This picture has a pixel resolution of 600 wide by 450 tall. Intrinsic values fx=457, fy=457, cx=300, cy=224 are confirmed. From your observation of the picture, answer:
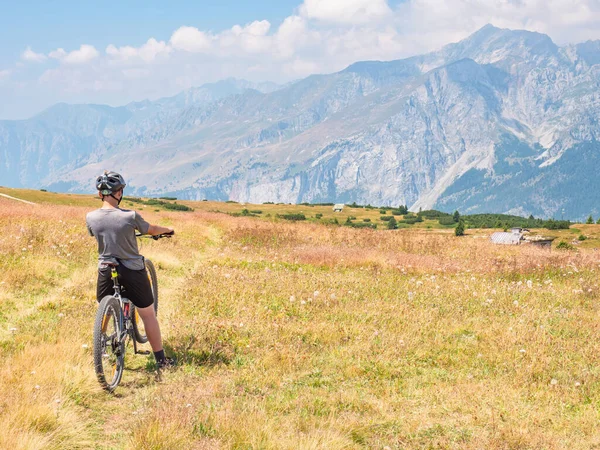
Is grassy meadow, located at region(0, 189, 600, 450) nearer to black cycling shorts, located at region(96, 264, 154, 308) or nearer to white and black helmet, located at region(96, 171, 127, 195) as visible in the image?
black cycling shorts, located at region(96, 264, 154, 308)

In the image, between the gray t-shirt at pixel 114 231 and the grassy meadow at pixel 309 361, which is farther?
the gray t-shirt at pixel 114 231

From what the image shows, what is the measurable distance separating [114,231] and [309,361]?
407 cm

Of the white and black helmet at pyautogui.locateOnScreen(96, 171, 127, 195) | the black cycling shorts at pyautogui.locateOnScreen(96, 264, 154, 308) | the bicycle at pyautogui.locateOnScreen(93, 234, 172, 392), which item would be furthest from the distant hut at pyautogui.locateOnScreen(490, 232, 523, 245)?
the white and black helmet at pyautogui.locateOnScreen(96, 171, 127, 195)

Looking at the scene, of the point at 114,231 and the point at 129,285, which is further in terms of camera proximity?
the point at 129,285

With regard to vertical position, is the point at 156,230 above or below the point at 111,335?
above

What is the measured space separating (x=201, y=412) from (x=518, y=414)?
4.37 metres

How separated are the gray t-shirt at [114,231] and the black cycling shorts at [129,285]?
0.18 meters

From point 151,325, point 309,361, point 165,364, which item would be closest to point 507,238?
point 309,361

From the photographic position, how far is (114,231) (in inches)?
280

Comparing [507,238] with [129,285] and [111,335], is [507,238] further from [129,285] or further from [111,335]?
[111,335]

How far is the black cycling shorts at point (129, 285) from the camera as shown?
7320mm

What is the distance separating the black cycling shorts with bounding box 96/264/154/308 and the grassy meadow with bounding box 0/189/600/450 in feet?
3.96

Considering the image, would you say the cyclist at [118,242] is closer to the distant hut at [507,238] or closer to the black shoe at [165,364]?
the black shoe at [165,364]

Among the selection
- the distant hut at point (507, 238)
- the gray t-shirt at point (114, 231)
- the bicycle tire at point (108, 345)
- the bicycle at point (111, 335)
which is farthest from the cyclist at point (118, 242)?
the distant hut at point (507, 238)
